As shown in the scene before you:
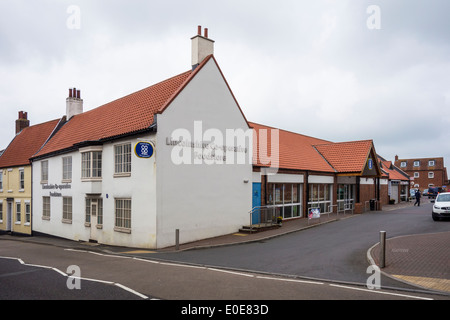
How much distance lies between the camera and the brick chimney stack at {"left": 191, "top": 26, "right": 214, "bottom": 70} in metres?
17.3

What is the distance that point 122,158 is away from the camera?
1659 cm

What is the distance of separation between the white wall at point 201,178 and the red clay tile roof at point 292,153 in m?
2.80

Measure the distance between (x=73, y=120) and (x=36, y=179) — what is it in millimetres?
5318

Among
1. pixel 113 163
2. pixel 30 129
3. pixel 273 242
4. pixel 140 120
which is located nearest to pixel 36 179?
pixel 30 129

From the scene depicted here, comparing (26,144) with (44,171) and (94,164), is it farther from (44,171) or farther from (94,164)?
(94,164)

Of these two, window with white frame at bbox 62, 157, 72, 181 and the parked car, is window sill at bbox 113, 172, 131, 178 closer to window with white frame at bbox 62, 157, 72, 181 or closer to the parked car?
window with white frame at bbox 62, 157, 72, 181

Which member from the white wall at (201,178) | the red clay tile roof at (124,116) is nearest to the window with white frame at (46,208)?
the red clay tile roof at (124,116)

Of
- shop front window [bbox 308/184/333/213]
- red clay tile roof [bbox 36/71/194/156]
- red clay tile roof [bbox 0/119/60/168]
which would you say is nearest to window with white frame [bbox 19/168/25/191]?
red clay tile roof [bbox 0/119/60/168]

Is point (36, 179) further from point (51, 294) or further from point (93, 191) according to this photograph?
point (51, 294)

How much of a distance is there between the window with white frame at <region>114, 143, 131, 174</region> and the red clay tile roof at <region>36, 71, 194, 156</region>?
713 mm

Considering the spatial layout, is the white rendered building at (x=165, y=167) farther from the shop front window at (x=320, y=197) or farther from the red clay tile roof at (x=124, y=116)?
the shop front window at (x=320, y=197)

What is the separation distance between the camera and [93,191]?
17828mm

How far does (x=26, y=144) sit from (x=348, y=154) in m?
28.2
